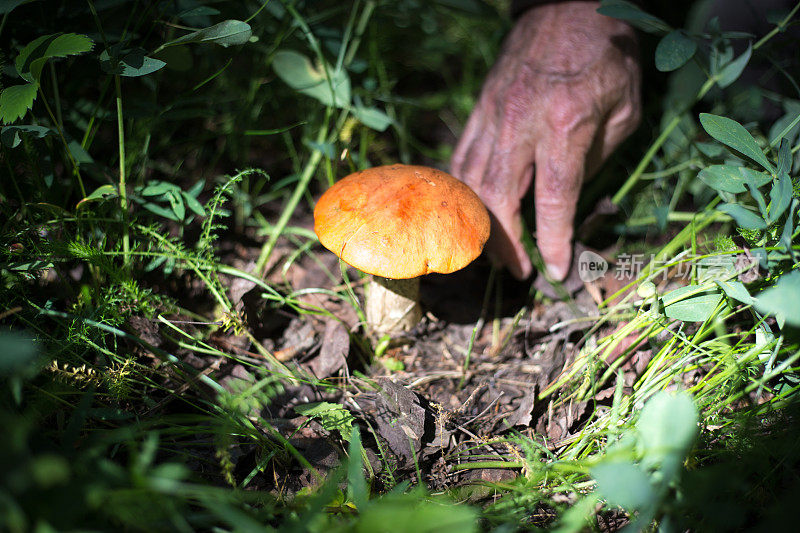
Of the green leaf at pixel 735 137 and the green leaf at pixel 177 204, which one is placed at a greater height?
the green leaf at pixel 735 137

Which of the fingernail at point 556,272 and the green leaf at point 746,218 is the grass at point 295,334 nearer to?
the green leaf at point 746,218

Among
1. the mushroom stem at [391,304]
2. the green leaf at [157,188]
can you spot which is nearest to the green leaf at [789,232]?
the mushroom stem at [391,304]

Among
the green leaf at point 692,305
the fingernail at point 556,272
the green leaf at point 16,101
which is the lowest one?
the fingernail at point 556,272

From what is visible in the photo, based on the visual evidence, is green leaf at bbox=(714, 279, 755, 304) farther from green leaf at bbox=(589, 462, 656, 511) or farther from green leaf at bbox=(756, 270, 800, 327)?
green leaf at bbox=(589, 462, 656, 511)

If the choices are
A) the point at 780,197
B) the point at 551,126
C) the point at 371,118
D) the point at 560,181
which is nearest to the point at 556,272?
the point at 560,181

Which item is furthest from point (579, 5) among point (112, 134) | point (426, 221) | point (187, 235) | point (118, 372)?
Answer: point (118, 372)

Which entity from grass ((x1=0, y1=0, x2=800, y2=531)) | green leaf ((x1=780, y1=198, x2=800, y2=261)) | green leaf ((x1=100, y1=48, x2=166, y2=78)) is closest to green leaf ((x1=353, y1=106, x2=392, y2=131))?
grass ((x1=0, y1=0, x2=800, y2=531))

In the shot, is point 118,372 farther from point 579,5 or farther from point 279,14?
point 579,5
